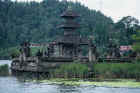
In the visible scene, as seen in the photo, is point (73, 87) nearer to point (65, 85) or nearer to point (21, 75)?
point (65, 85)

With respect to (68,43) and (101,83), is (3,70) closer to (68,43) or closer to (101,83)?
(68,43)

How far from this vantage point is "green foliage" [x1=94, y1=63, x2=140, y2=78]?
202 feet

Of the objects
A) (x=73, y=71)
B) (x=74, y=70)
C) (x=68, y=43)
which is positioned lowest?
(x=73, y=71)

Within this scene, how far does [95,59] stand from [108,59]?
1898 millimetres

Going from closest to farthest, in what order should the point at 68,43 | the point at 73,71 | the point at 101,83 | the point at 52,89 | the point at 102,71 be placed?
1. the point at 52,89
2. the point at 101,83
3. the point at 102,71
4. the point at 73,71
5. the point at 68,43

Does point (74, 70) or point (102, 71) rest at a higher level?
point (74, 70)

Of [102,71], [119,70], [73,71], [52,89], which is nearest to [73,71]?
[73,71]

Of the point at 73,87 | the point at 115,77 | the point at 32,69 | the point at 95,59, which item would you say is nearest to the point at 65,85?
the point at 73,87

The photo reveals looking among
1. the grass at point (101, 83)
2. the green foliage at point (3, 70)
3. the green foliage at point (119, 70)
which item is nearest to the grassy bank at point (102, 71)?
the green foliage at point (119, 70)

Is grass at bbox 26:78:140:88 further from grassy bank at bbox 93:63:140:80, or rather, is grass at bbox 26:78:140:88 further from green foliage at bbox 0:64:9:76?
green foliage at bbox 0:64:9:76

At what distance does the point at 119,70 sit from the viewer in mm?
62500

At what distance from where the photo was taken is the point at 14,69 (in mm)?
83812

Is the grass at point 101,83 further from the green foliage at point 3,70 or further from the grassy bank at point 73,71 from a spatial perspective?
the green foliage at point 3,70

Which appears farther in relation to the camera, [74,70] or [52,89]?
[74,70]
